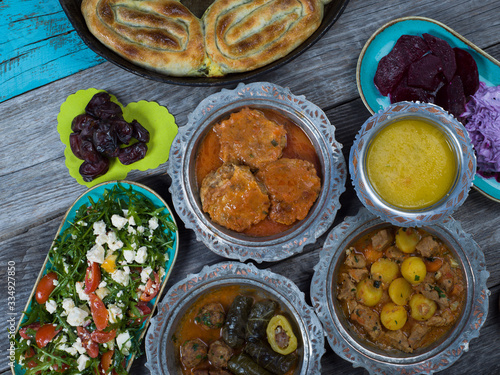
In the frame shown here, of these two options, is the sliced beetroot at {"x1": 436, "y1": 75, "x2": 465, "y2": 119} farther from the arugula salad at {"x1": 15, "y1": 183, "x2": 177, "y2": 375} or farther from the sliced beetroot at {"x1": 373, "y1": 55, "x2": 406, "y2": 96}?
the arugula salad at {"x1": 15, "y1": 183, "x2": 177, "y2": 375}

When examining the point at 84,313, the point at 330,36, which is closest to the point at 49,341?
the point at 84,313

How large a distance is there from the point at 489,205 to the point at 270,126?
1.93 meters

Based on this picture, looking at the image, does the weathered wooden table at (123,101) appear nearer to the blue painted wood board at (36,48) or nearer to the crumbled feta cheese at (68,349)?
the blue painted wood board at (36,48)

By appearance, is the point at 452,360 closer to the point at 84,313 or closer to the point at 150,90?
the point at 84,313

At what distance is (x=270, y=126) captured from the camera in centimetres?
293

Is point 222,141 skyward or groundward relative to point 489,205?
skyward

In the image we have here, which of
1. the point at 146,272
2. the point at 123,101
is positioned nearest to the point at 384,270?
the point at 146,272

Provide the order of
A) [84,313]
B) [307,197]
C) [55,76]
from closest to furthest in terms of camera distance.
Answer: [307,197], [84,313], [55,76]

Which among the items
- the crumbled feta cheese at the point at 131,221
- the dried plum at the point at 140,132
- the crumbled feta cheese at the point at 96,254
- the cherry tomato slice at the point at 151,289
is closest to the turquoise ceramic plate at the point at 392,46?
the dried plum at the point at 140,132

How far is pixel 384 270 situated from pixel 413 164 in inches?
34.4

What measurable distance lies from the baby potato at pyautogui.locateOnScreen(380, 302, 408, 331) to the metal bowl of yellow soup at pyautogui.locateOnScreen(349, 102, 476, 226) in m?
0.73

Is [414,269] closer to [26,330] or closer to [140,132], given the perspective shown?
[140,132]

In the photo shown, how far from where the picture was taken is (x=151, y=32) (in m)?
2.92

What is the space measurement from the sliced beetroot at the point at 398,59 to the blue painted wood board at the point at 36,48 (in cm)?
228
